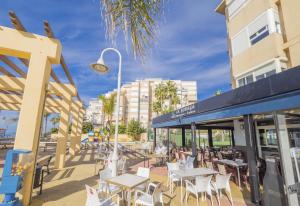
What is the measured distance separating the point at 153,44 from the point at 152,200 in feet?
10.8

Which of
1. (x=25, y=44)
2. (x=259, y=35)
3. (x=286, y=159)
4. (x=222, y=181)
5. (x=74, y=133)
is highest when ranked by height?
(x=259, y=35)

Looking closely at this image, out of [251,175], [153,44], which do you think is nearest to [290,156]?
[251,175]

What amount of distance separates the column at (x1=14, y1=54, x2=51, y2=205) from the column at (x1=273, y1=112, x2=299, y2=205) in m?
6.07

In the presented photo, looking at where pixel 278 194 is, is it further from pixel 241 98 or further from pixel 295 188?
pixel 241 98

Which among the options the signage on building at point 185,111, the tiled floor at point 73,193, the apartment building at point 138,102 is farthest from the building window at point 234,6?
the apartment building at point 138,102

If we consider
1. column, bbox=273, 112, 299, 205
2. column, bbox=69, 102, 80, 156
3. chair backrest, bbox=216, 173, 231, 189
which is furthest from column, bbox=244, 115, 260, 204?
column, bbox=69, 102, 80, 156

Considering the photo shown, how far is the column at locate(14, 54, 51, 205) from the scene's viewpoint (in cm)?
450

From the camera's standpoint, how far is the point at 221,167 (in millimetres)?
6113

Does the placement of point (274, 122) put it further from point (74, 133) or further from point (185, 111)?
point (74, 133)

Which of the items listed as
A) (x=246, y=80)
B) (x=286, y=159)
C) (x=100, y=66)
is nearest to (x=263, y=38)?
(x=246, y=80)

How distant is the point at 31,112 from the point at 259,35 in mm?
11468

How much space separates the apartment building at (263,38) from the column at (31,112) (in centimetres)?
1000

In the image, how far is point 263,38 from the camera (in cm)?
908

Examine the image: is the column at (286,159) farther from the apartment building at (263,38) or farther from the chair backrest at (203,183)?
the apartment building at (263,38)
